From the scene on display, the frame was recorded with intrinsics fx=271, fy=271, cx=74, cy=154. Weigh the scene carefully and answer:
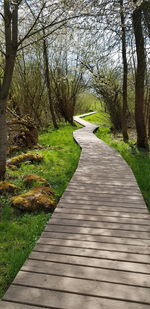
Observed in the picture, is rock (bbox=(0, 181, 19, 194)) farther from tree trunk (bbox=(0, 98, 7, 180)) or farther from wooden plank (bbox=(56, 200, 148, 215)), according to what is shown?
wooden plank (bbox=(56, 200, 148, 215))

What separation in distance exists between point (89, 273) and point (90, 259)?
0.70 ft

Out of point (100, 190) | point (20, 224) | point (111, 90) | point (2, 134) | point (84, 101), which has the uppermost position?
point (84, 101)

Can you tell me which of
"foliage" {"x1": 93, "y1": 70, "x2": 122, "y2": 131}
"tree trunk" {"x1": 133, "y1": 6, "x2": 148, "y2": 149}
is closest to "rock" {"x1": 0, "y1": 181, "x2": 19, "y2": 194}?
"tree trunk" {"x1": 133, "y1": 6, "x2": 148, "y2": 149}

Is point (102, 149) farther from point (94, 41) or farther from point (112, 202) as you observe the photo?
point (112, 202)

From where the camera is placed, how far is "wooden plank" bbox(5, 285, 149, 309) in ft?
6.30

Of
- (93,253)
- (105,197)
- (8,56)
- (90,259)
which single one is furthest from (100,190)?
(8,56)

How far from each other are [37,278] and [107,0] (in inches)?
291

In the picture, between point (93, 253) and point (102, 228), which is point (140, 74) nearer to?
point (102, 228)

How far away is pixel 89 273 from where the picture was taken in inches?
90.1

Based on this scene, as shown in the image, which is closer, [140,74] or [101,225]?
Result: [101,225]

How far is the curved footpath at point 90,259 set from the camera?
6.54 ft

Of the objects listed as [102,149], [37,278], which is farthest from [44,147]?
[37,278]

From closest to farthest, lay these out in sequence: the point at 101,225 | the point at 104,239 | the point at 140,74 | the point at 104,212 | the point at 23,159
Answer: the point at 104,239 → the point at 101,225 → the point at 104,212 → the point at 23,159 → the point at 140,74

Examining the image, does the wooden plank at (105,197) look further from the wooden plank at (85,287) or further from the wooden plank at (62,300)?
the wooden plank at (62,300)
